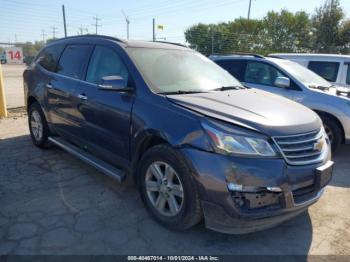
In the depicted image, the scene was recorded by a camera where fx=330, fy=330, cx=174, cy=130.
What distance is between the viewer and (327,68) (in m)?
7.75

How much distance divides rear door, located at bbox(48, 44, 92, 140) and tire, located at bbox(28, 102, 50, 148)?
0.42 m

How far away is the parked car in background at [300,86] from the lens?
A: 5641 millimetres

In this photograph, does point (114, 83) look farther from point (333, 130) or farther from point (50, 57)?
point (333, 130)

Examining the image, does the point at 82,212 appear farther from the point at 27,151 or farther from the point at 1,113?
the point at 1,113

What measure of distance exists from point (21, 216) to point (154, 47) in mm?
2402

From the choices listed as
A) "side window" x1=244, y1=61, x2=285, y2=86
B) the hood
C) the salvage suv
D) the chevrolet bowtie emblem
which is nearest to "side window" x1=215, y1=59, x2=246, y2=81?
"side window" x1=244, y1=61, x2=285, y2=86

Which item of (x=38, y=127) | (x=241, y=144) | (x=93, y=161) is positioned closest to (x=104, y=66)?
(x=93, y=161)

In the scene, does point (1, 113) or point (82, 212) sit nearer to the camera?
point (82, 212)

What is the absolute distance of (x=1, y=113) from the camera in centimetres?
797

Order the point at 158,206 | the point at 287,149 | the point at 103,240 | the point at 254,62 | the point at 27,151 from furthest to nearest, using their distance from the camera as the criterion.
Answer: the point at 254,62 < the point at 27,151 < the point at 158,206 < the point at 103,240 < the point at 287,149

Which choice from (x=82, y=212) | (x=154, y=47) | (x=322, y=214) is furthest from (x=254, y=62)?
(x=82, y=212)

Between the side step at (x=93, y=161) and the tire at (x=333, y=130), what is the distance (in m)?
3.88

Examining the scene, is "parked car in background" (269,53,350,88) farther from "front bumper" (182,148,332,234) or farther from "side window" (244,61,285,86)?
"front bumper" (182,148,332,234)

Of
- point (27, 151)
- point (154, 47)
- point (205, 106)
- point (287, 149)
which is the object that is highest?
point (154, 47)
